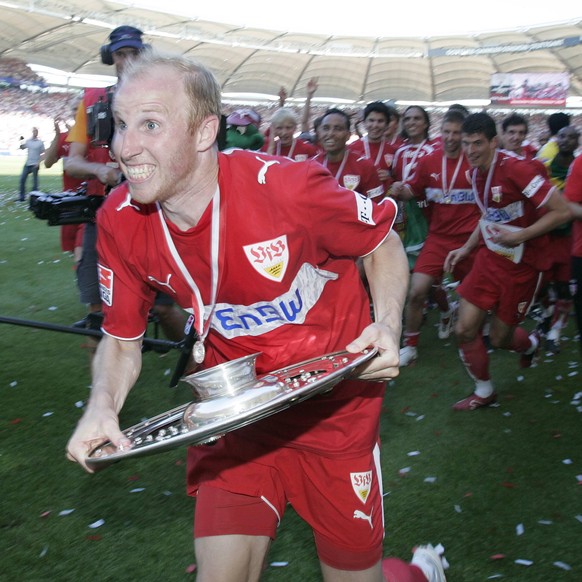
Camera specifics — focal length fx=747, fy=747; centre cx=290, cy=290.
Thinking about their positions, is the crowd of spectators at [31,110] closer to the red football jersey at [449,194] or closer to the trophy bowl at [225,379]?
the red football jersey at [449,194]

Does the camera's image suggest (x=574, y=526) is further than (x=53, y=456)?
No

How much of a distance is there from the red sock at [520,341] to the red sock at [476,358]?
0.43 m

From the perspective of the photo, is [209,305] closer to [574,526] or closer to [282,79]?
[574,526]

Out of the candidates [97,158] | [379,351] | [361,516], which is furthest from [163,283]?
[97,158]

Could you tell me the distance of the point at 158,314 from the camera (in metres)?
5.27

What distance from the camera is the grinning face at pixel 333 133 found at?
7004 mm

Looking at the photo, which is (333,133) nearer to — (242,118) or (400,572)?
(242,118)

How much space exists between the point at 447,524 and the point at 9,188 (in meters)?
19.5

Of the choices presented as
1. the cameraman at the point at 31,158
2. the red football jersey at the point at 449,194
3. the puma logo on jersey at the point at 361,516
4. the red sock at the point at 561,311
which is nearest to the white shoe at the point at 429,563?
the puma logo on jersey at the point at 361,516

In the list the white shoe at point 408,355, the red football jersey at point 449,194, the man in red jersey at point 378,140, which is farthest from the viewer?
the man in red jersey at point 378,140

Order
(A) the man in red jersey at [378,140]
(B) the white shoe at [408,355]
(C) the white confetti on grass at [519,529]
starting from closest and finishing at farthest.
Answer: (C) the white confetti on grass at [519,529] < (B) the white shoe at [408,355] < (A) the man in red jersey at [378,140]

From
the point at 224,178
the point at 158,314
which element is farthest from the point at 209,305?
the point at 158,314

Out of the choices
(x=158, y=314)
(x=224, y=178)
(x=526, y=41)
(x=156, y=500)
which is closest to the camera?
(x=224, y=178)

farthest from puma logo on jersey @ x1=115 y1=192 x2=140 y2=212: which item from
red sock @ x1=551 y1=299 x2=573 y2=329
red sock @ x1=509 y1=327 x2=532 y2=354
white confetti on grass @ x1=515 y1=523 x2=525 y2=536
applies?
red sock @ x1=551 y1=299 x2=573 y2=329
